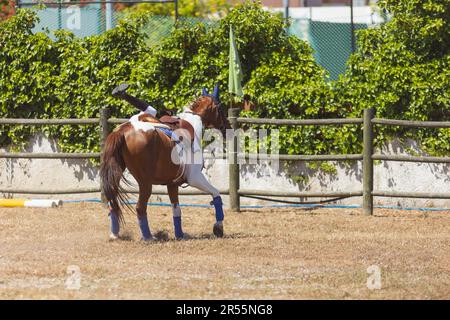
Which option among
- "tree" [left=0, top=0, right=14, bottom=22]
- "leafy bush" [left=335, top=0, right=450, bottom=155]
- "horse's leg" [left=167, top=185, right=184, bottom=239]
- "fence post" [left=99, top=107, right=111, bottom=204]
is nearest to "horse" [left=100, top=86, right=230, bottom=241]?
"horse's leg" [left=167, top=185, right=184, bottom=239]

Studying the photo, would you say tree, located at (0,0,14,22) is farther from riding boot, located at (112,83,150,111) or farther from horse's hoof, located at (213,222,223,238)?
horse's hoof, located at (213,222,223,238)

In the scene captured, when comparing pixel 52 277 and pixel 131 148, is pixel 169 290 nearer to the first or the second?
pixel 52 277

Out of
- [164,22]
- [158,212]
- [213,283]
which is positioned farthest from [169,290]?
[164,22]

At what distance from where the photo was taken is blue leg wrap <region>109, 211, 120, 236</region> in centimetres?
1244

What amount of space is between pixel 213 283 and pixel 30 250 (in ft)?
10.5

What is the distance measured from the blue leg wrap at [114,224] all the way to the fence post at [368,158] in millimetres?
4368

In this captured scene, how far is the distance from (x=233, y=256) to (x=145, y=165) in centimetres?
175

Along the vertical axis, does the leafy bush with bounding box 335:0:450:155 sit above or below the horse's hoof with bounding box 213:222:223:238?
above

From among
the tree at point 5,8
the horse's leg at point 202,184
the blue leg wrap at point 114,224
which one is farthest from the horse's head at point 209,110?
the tree at point 5,8

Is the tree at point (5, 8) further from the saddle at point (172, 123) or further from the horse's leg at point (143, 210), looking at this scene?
the horse's leg at point (143, 210)

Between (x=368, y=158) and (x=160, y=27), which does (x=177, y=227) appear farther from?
(x=160, y=27)

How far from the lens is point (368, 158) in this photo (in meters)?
15.2

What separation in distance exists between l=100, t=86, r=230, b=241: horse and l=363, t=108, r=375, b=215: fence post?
3278mm

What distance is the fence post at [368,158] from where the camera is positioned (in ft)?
49.6
